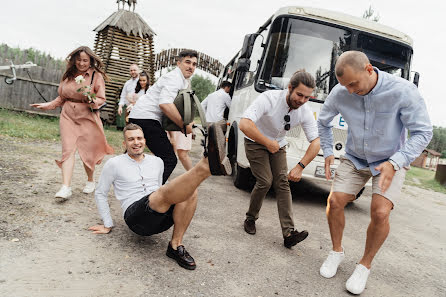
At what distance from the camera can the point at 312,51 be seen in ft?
19.0

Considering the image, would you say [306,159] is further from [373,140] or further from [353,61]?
[353,61]

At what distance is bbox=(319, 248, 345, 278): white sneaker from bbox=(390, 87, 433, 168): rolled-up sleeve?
1.12 m

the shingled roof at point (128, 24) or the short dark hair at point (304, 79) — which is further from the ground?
the shingled roof at point (128, 24)

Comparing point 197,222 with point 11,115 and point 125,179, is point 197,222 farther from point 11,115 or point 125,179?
point 11,115

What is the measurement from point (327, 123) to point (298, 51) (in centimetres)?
251

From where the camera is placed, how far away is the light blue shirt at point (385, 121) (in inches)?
112

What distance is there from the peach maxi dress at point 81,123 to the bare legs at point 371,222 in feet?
9.84

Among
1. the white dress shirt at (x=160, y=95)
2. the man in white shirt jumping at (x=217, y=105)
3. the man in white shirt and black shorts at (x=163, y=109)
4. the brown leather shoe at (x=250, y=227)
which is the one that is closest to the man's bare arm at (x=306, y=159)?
the brown leather shoe at (x=250, y=227)

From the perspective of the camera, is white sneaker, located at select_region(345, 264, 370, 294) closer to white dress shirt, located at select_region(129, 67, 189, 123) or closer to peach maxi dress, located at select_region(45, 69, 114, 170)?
white dress shirt, located at select_region(129, 67, 189, 123)

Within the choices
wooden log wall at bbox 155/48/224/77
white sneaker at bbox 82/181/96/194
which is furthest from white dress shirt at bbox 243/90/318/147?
wooden log wall at bbox 155/48/224/77

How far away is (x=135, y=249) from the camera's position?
325 centimetres

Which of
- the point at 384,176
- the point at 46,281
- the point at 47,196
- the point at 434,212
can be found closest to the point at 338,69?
the point at 384,176

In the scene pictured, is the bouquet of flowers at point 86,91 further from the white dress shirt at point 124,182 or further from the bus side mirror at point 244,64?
the bus side mirror at point 244,64

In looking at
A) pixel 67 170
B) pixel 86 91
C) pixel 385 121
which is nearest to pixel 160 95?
pixel 86 91
